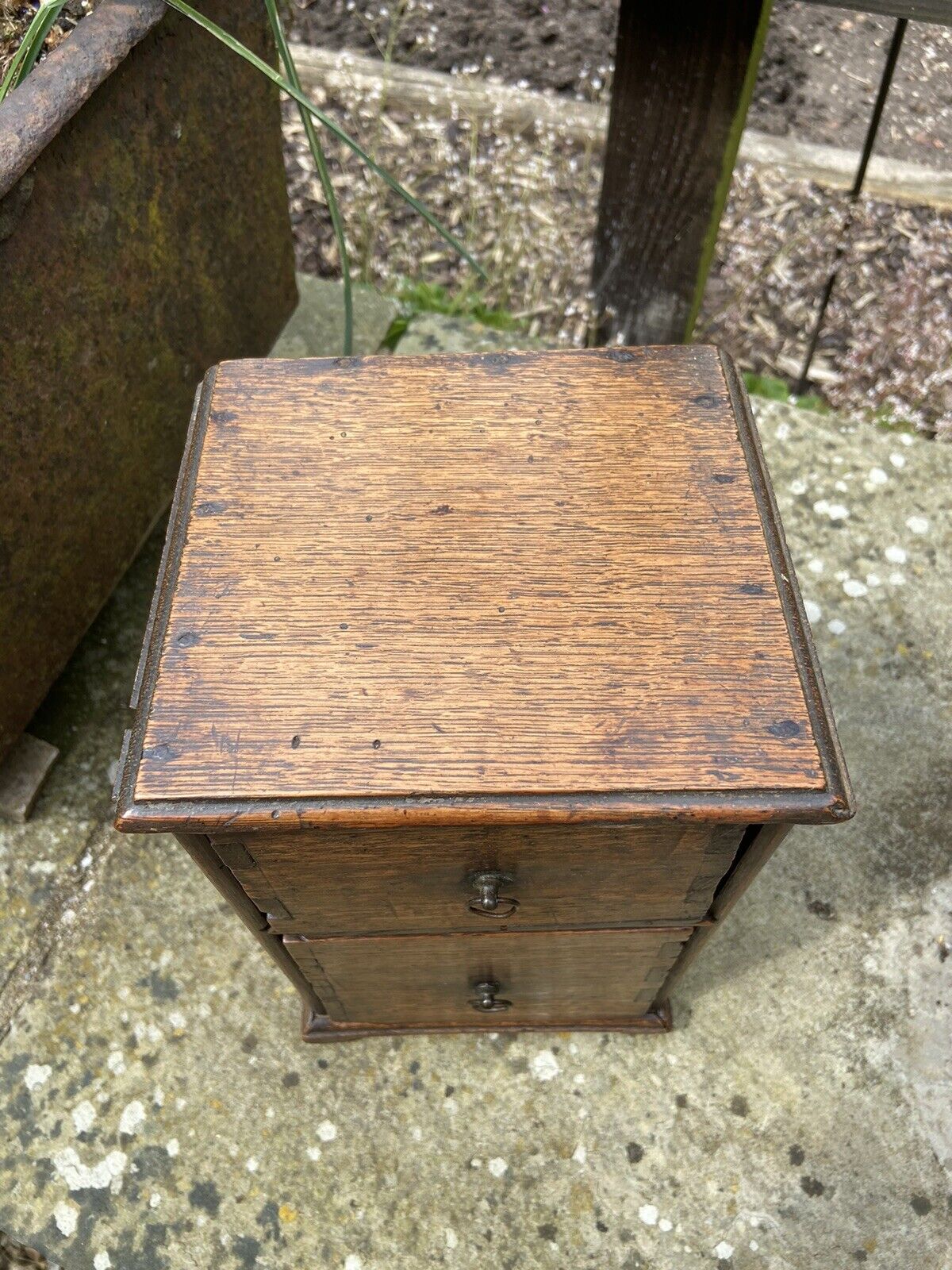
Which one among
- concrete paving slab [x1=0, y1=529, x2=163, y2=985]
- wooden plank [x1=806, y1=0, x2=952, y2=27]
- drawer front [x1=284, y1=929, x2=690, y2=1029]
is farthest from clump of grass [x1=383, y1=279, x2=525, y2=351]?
drawer front [x1=284, y1=929, x2=690, y2=1029]

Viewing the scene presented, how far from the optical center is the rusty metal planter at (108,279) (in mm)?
1499

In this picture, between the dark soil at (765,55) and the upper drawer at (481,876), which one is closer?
the upper drawer at (481,876)

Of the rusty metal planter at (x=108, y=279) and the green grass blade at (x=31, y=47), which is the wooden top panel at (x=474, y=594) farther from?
the green grass blade at (x=31, y=47)

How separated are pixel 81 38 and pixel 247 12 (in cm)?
43

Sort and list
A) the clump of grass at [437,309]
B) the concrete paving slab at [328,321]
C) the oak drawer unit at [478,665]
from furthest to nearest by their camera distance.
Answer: the clump of grass at [437,309] → the concrete paving slab at [328,321] → the oak drawer unit at [478,665]

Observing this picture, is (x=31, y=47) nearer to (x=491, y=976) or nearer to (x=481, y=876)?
(x=481, y=876)

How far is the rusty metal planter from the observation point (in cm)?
150

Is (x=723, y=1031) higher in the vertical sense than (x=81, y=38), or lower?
lower

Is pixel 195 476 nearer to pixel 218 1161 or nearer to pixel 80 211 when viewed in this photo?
pixel 80 211

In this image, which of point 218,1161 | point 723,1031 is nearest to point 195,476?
point 218,1161

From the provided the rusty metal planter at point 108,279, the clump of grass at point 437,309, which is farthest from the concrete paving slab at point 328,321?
the rusty metal planter at point 108,279

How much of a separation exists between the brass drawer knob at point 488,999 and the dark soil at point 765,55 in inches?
113

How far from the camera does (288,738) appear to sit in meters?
1.07

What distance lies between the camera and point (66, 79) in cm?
149
